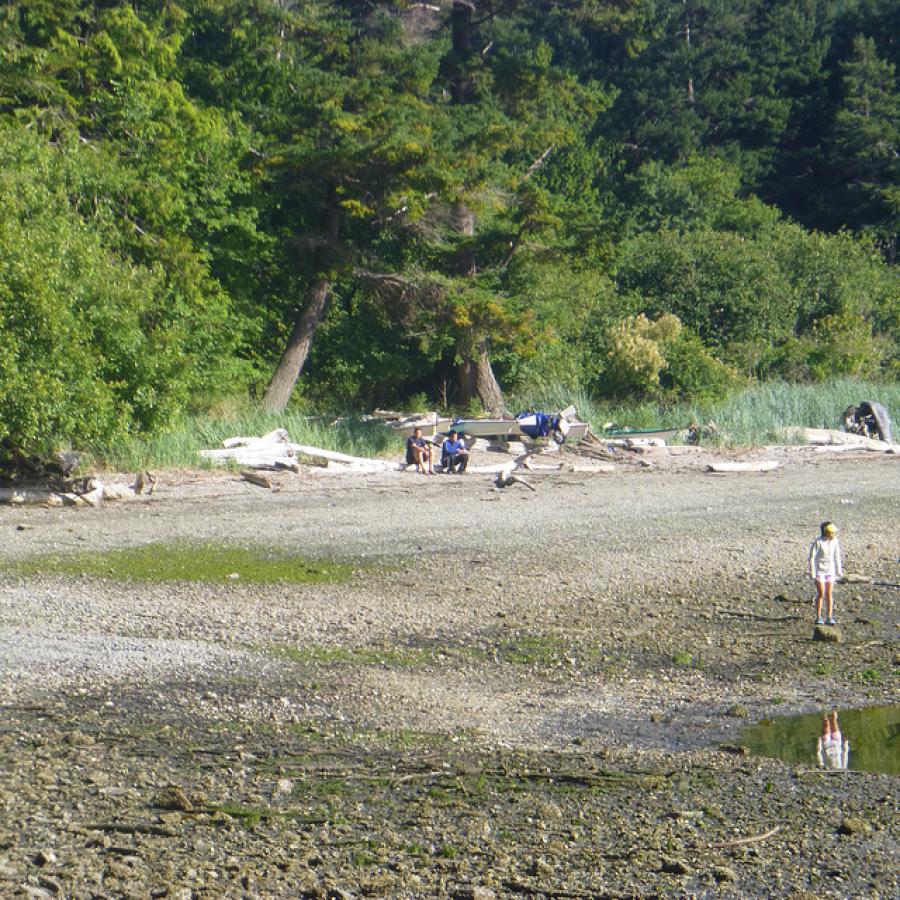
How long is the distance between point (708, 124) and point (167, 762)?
51.0 metres

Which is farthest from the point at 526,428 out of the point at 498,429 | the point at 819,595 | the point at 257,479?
the point at 819,595

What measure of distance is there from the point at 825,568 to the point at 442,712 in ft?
16.3

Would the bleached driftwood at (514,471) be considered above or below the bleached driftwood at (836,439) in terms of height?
below

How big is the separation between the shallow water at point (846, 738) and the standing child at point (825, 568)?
2.60 metres

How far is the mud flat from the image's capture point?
313 inches

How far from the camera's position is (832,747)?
1044cm

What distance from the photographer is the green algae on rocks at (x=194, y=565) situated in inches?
632

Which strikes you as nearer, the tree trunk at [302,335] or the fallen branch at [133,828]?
the fallen branch at [133,828]

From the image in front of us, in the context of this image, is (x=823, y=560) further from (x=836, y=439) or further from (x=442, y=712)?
(x=836, y=439)

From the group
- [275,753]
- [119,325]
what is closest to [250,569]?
[275,753]

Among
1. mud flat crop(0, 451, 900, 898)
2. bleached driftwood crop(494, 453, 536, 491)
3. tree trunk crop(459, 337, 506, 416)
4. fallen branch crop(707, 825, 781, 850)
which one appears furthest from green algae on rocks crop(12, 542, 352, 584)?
tree trunk crop(459, 337, 506, 416)

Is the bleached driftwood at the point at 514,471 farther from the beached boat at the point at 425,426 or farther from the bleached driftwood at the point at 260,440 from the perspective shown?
the bleached driftwood at the point at 260,440

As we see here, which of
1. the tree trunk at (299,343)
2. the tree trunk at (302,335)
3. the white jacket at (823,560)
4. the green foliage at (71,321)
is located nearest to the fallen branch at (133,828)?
the white jacket at (823,560)

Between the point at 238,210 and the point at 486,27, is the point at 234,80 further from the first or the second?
the point at 486,27
